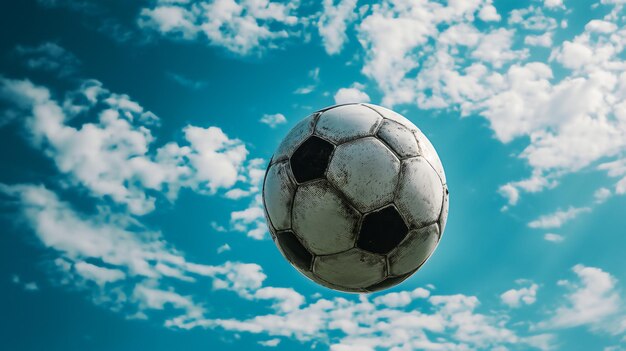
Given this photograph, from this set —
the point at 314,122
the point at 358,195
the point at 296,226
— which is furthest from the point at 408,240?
the point at 314,122

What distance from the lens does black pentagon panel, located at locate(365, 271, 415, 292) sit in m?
6.47

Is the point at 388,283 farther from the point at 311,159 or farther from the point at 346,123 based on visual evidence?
the point at 346,123

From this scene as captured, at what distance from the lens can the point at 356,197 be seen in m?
5.59

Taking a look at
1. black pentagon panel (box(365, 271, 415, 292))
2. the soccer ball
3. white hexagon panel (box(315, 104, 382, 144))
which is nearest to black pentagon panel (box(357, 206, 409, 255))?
the soccer ball

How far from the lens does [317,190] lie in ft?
18.8

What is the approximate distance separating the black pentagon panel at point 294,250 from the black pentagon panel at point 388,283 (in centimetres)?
93

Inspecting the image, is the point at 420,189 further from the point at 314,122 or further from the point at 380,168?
the point at 314,122

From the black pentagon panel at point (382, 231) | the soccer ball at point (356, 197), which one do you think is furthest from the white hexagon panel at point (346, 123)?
the black pentagon panel at point (382, 231)

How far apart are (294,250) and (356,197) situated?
4.02 ft

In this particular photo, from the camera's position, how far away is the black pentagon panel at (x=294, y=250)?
6.14m

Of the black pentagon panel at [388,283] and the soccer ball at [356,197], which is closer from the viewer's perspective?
the soccer ball at [356,197]

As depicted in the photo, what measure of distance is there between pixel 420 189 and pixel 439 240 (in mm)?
1059

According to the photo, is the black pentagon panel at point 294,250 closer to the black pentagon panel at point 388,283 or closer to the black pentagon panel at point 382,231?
the black pentagon panel at point 382,231

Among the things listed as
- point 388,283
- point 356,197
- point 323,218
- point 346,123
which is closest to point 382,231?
point 356,197
